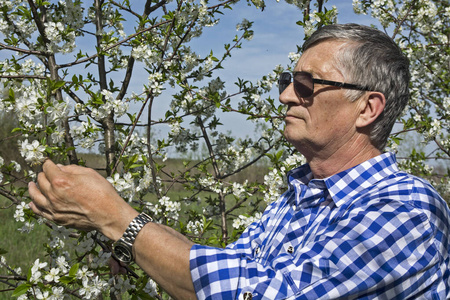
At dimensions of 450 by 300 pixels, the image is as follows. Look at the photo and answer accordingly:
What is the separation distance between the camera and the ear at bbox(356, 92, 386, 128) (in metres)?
1.86

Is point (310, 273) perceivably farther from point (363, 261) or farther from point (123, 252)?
point (123, 252)

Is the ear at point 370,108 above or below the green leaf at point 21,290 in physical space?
above

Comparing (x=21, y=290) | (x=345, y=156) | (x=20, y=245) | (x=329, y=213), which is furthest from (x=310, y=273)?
(x=20, y=245)

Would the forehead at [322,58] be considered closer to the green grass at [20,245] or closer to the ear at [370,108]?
the ear at [370,108]

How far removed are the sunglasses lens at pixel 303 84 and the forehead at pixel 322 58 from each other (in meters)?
0.02

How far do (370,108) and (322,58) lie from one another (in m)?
0.28

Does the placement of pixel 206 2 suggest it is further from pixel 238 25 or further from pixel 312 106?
pixel 312 106

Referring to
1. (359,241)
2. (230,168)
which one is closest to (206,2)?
(230,168)

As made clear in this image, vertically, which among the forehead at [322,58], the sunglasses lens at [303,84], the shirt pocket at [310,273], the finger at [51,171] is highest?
the forehead at [322,58]

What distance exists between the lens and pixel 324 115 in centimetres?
188


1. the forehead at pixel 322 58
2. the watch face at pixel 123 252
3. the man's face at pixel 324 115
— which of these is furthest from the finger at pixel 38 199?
the forehead at pixel 322 58

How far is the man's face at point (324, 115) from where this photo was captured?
73.3 inches

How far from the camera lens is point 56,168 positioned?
155 centimetres

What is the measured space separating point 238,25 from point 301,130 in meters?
2.69
